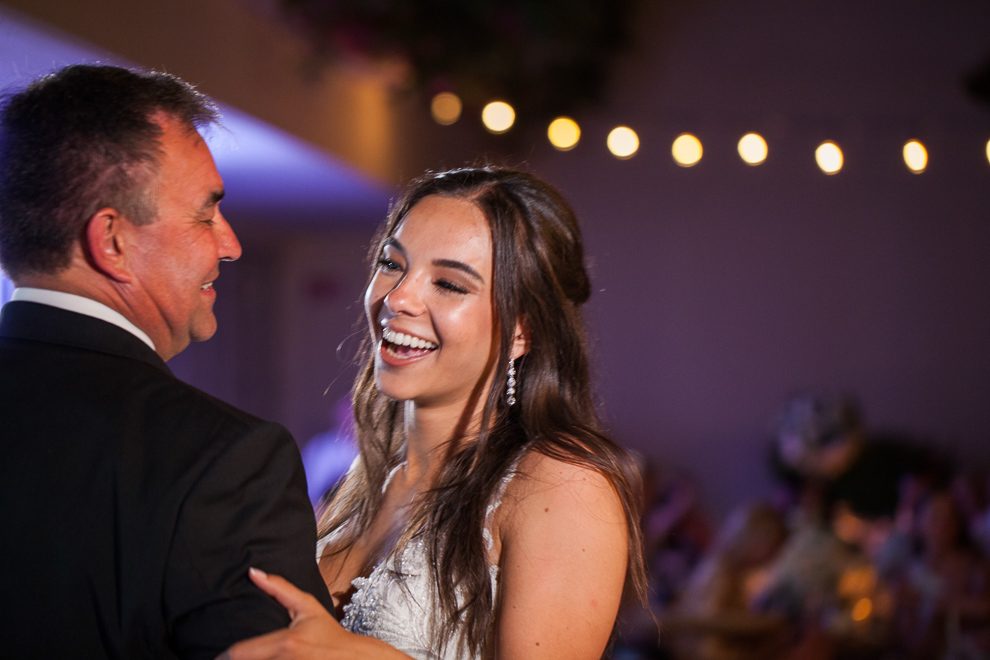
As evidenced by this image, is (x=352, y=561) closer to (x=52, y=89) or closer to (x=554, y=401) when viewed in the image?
(x=554, y=401)

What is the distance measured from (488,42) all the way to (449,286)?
3.13 metres

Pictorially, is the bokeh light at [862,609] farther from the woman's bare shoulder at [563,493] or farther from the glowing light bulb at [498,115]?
the woman's bare shoulder at [563,493]

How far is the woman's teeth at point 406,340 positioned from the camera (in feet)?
4.87

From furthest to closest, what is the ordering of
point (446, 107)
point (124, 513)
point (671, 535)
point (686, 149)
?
point (671, 535), point (446, 107), point (686, 149), point (124, 513)

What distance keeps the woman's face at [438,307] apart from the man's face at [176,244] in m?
0.46

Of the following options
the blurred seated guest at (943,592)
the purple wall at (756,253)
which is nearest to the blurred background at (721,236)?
the purple wall at (756,253)

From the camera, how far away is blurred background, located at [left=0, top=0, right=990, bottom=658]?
401cm

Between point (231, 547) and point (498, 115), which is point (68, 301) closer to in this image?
point (231, 547)

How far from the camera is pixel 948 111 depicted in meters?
4.89

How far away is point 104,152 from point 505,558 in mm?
809

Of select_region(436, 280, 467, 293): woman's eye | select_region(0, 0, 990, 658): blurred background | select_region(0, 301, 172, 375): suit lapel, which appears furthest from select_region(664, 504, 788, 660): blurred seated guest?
select_region(0, 301, 172, 375): suit lapel

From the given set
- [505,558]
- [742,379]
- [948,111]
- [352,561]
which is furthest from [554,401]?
[948,111]

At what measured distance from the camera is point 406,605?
1.38m

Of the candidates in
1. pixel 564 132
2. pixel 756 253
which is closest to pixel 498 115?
pixel 564 132
